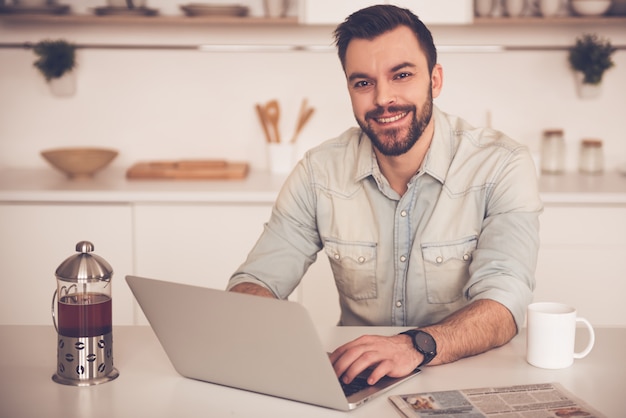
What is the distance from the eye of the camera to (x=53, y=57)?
3475 millimetres

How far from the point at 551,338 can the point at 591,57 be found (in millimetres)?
2278

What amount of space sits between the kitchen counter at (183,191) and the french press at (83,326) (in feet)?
5.32

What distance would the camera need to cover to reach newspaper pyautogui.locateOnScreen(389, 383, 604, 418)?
4.16 feet

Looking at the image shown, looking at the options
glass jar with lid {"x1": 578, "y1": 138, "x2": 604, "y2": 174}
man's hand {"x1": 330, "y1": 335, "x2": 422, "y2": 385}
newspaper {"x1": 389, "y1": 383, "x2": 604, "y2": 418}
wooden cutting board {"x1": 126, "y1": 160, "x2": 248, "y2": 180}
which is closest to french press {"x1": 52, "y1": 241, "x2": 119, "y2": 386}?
man's hand {"x1": 330, "y1": 335, "x2": 422, "y2": 385}

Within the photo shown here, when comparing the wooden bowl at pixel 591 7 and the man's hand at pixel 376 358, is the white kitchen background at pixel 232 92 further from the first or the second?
the man's hand at pixel 376 358

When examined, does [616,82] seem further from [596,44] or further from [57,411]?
[57,411]

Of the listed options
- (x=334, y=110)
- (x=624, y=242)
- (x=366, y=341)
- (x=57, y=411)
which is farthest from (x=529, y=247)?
(x=334, y=110)

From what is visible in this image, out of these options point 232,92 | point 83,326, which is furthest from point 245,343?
point 232,92

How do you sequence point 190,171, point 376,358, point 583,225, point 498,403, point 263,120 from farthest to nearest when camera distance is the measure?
point 263,120 < point 190,171 < point 583,225 < point 376,358 < point 498,403

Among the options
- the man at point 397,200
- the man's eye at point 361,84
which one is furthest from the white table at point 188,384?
the man's eye at point 361,84

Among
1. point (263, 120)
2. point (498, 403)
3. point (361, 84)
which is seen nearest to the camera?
point (498, 403)

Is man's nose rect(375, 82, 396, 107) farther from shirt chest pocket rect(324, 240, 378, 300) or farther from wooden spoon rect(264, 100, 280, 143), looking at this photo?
wooden spoon rect(264, 100, 280, 143)

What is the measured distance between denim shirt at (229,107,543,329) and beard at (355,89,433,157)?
6 centimetres

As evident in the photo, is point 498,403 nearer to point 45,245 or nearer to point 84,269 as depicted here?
point 84,269
